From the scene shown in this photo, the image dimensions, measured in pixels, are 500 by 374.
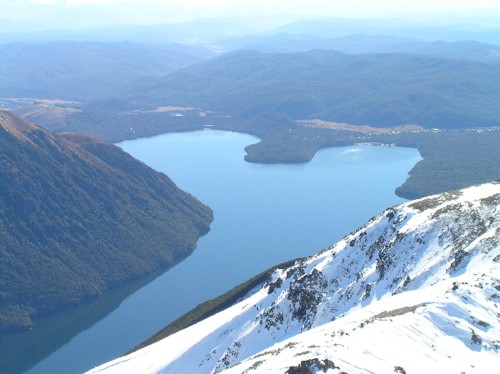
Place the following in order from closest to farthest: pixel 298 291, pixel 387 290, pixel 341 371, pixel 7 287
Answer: pixel 341 371 < pixel 387 290 < pixel 298 291 < pixel 7 287

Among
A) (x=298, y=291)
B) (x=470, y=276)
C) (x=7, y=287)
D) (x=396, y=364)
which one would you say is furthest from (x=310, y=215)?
(x=396, y=364)

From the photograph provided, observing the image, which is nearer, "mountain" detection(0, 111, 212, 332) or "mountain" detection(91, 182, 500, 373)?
"mountain" detection(91, 182, 500, 373)

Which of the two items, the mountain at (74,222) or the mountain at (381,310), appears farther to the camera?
the mountain at (74,222)

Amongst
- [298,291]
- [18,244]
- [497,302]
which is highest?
[497,302]

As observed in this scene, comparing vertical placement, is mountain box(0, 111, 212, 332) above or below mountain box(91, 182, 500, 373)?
below

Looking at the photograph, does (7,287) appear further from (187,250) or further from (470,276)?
(470,276)
